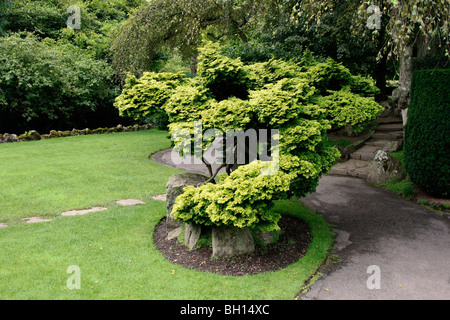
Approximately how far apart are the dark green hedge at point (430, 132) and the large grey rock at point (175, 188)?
4842 mm

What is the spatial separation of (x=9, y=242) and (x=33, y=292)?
1658 millimetres

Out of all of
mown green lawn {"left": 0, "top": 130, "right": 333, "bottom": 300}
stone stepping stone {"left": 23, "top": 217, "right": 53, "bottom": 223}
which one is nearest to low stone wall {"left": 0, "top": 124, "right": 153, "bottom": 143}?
mown green lawn {"left": 0, "top": 130, "right": 333, "bottom": 300}

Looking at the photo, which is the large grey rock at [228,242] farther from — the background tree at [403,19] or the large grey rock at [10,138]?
the large grey rock at [10,138]

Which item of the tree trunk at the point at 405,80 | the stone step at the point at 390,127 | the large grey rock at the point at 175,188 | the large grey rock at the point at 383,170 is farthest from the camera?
the stone step at the point at 390,127

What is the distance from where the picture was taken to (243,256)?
4.85 m

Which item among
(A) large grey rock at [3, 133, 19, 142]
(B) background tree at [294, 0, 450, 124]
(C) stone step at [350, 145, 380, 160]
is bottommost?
(C) stone step at [350, 145, 380, 160]

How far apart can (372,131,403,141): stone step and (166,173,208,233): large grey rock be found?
9.34m

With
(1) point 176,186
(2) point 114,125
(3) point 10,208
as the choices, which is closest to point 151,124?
(2) point 114,125

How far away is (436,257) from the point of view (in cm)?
497

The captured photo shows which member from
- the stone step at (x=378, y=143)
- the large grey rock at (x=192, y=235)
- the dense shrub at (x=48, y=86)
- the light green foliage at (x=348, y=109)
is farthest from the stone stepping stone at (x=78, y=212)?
the dense shrub at (x=48, y=86)

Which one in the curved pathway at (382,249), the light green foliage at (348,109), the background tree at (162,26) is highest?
the background tree at (162,26)

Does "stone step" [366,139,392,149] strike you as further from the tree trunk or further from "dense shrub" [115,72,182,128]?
"dense shrub" [115,72,182,128]

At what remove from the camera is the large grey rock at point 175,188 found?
5535mm

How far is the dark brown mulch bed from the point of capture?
180 inches
